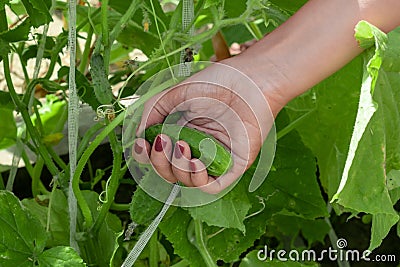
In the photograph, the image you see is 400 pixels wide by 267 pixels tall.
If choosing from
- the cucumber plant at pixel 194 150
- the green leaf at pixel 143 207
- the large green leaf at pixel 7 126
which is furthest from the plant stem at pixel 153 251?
the large green leaf at pixel 7 126

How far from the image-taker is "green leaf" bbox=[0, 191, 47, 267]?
0.87 m

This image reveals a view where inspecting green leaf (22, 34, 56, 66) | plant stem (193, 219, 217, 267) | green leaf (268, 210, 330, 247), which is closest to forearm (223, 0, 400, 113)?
plant stem (193, 219, 217, 267)

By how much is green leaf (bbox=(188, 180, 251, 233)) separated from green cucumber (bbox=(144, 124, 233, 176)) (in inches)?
3.3

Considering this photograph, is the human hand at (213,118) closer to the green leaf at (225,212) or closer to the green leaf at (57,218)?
the green leaf at (225,212)

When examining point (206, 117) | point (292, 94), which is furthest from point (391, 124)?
point (206, 117)

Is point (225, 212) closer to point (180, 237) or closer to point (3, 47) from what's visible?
point (180, 237)

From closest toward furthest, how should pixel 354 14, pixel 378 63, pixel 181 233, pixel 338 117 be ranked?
pixel 378 63, pixel 354 14, pixel 181 233, pixel 338 117

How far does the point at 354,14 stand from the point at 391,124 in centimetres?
14

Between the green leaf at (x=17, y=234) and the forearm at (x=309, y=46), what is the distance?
0.32 m

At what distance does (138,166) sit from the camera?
39.3 inches

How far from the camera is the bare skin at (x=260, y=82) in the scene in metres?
0.83

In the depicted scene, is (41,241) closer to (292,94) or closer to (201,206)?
(201,206)

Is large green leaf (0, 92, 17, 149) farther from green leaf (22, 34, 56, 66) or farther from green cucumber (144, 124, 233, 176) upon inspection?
green cucumber (144, 124, 233, 176)

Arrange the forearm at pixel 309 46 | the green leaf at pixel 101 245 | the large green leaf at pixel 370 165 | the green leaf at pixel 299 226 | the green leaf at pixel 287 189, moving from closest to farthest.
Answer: the large green leaf at pixel 370 165, the forearm at pixel 309 46, the green leaf at pixel 101 245, the green leaf at pixel 287 189, the green leaf at pixel 299 226
